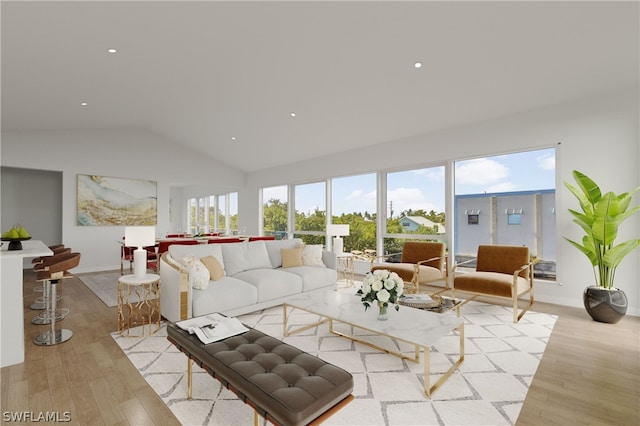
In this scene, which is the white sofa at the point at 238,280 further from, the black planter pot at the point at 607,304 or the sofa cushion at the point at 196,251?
the black planter pot at the point at 607,304

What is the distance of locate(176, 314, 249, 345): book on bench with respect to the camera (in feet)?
6.95

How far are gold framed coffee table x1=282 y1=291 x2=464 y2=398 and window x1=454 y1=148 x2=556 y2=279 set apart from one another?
2985 millimetres

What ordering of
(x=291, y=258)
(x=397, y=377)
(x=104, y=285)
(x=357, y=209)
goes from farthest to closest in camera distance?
(x=357, y=209) < (x=104, y=285) < (x=291, y=258) < (x=397, y=377)

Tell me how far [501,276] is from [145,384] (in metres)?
4.16

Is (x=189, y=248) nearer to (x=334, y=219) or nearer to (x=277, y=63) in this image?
(x=277, y=63)

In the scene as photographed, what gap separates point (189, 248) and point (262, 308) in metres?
1.22

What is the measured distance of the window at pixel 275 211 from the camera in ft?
30.3

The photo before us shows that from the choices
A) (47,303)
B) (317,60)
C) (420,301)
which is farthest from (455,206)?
(47,303)

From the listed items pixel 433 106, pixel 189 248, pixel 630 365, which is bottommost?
pixel 630 365

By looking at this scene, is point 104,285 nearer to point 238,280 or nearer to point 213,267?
point 213,267

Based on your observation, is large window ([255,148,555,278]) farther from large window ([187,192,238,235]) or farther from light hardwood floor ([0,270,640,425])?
large window ([187,192,238,235])

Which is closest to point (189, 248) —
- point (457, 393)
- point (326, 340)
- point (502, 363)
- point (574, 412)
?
point (326, 340)

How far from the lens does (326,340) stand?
3236 millimetres

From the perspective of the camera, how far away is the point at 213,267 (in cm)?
392
